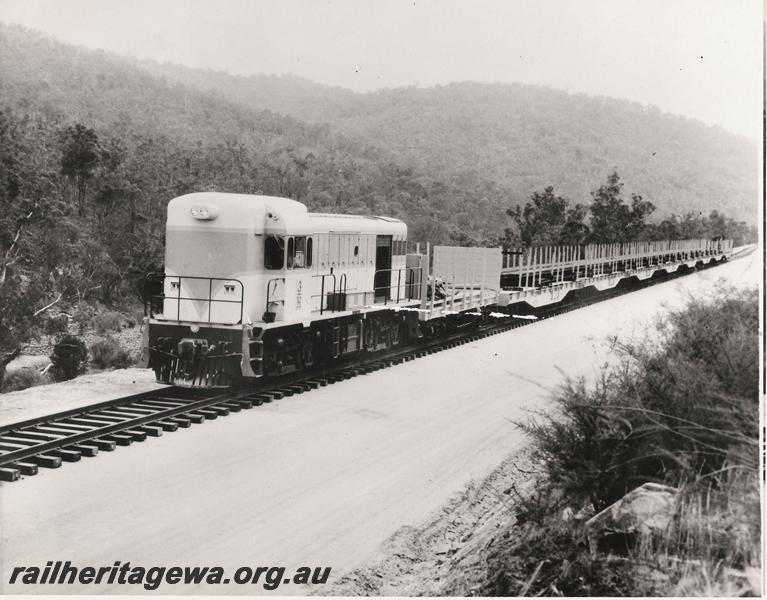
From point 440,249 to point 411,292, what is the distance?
1.88m

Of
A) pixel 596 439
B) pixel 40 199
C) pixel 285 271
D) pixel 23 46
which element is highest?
pixel 23 46

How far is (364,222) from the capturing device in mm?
15781

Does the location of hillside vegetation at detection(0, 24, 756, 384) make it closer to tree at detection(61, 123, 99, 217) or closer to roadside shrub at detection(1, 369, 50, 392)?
tree at detection(61, 123, 99, 217)

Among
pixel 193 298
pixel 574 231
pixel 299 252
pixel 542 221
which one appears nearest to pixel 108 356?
pixel 193 298

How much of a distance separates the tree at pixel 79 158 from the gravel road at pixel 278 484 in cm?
1541

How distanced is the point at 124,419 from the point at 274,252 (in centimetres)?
342

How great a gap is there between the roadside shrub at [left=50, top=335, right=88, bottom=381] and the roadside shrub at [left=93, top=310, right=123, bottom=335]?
188 centimetres

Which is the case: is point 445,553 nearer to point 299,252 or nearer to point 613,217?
point 299,252

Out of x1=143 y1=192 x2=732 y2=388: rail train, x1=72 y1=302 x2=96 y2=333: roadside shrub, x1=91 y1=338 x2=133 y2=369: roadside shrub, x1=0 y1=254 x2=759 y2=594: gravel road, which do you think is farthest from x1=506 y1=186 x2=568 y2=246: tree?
x1=0 y1=254 x2=759 y2=594: gravel road

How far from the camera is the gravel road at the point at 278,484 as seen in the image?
6.52 meters

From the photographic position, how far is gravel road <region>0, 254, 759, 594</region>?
6.52 metres

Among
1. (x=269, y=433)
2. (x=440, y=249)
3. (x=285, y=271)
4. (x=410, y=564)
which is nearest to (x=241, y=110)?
(x=440, y=249)

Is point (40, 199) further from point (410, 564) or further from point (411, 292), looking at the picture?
point (410, 564)

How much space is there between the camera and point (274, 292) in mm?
12102
